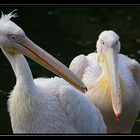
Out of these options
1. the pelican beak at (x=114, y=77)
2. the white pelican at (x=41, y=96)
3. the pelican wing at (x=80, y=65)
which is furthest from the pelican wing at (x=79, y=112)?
the pelican wing at (x=80, y=65)

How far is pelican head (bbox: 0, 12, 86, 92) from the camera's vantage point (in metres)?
5.80

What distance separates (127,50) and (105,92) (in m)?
3.89

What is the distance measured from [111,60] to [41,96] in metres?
1.11

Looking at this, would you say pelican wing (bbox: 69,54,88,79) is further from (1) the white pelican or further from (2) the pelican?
(1) the white pelican

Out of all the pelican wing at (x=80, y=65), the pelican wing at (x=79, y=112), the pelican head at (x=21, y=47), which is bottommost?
the pelican wing at (x=79, y=112)

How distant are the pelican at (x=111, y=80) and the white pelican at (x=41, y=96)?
536mm

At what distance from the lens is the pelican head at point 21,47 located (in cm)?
580

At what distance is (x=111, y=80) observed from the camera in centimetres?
679

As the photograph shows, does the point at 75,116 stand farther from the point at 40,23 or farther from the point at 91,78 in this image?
the point at 40,23

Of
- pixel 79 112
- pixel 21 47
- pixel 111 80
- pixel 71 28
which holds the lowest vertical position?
pixel 79 112

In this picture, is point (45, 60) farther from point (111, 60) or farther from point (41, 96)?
point (111, 60)

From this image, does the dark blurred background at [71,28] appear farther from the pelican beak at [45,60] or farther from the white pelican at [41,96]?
the pelican beak at [45,60]

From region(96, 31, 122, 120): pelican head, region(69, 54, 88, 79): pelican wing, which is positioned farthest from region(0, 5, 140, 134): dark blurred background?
region(96, 31, 122, 120): pelican head

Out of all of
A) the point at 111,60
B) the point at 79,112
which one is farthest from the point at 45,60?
the point at 111,60
